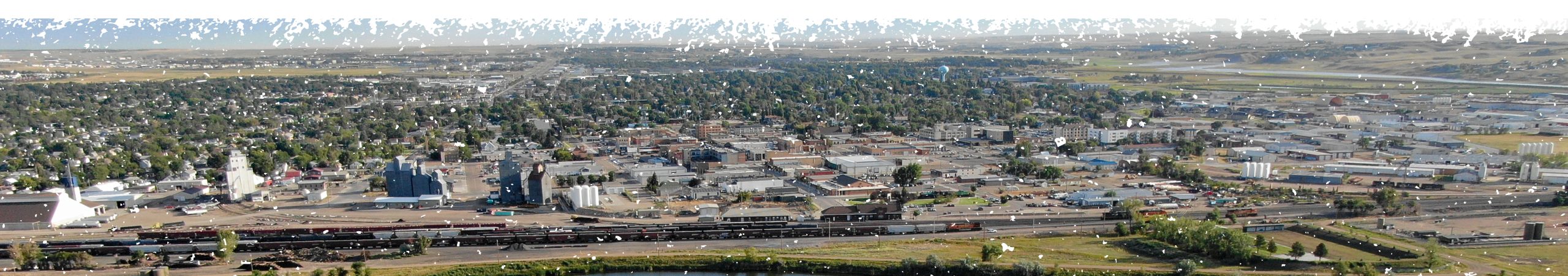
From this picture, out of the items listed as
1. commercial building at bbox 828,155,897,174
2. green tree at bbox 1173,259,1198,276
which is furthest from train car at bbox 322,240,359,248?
green tree at bbox 1173,259,1198,276

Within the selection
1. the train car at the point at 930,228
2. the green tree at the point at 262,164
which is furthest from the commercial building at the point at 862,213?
the green tree at the point at 262,164

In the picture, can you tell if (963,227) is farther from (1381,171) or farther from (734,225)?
(1381,171)

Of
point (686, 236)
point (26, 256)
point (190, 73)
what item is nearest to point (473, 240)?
point (686, 236)

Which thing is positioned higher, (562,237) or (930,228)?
(562,237)

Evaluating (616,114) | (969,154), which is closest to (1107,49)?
(616,114)

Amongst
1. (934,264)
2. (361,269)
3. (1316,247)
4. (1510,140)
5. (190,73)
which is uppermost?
(190,73)
